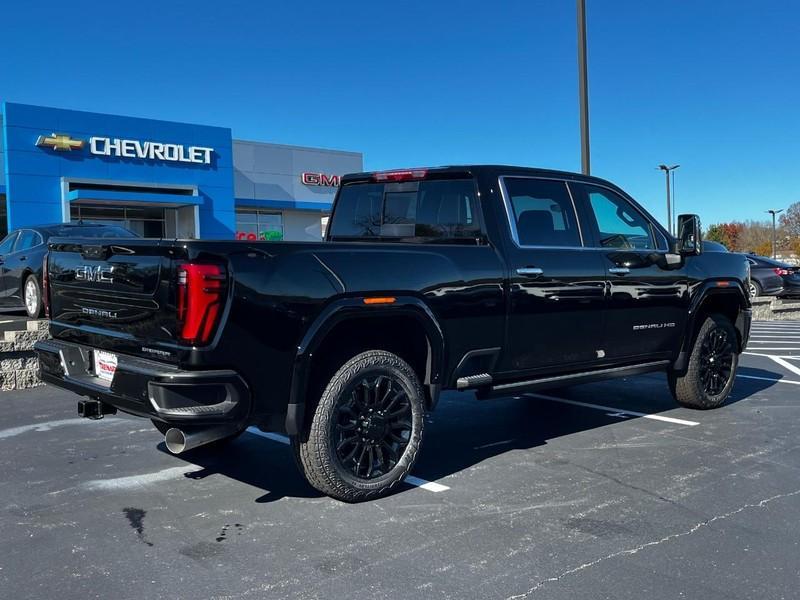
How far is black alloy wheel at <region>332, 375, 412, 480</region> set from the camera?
4.25 m

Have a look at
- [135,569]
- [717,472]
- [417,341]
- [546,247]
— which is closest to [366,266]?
[417,341]

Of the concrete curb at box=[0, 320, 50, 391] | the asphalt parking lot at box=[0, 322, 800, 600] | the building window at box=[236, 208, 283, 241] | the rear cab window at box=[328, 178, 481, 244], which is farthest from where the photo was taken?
the building window at box=[236, 208, 283, 241]

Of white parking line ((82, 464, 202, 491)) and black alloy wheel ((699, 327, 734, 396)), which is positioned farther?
black alloy wheel ((699, 327, 734, 396))

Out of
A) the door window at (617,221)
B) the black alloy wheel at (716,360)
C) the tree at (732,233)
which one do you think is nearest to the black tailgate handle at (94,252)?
the door window at (617,221)

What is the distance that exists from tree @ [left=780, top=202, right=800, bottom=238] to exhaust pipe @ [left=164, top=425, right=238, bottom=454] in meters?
86.9

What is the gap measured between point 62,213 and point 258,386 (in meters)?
24.2

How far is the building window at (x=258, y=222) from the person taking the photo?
1329 inches

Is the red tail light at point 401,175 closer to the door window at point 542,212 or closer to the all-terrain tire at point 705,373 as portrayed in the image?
the door window at point 542,212

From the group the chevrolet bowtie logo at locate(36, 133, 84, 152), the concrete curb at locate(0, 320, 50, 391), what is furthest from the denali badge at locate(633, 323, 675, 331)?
the chevrolet bowtie logo at locate(36, 133, 84, 152)

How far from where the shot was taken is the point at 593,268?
5559mm

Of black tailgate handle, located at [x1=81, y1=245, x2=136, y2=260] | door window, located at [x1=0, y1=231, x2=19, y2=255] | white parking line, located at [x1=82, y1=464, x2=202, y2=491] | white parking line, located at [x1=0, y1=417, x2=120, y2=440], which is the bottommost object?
white parking line, located at [x1=82, y1=464, x2=202, y2=491]

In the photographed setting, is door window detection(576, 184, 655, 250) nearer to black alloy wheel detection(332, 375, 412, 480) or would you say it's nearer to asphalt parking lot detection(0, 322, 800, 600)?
asphalt parking lot detection(0, 322, 800, 600)

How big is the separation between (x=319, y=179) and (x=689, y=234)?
3035cm

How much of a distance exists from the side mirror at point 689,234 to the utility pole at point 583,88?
6.01m
